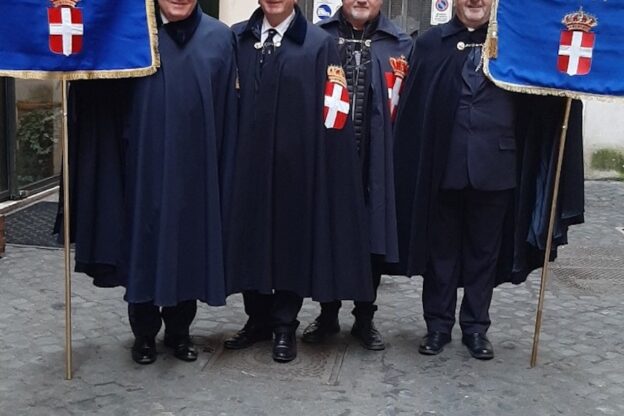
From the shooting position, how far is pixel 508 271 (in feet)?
14.9

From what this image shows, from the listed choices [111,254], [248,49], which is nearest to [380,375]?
[111,254]

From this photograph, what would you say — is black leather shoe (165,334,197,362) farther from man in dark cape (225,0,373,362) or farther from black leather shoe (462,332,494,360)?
black leather shoe (462,332,494,360)

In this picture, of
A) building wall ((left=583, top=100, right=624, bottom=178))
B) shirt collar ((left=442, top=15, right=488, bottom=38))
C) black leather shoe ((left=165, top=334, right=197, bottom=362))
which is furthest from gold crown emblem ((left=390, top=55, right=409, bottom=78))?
building wall ((left=583, top=100, right=624, bottom=178))

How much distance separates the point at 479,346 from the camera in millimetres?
4445

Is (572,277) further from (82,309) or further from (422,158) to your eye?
(82,309)

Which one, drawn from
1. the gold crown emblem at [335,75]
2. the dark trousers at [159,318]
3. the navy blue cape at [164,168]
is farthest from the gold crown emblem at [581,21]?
the dark trousers at [159,318]

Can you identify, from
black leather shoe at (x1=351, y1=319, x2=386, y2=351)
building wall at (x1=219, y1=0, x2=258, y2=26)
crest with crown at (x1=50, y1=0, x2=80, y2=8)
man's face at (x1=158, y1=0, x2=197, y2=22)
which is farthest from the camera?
building wall at (x1=219, y1=0, x2=258, y2=26)

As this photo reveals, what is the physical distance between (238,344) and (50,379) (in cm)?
98

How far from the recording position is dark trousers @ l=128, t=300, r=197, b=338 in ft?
13.5

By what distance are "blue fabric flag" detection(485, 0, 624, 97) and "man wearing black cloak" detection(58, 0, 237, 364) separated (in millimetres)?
1319

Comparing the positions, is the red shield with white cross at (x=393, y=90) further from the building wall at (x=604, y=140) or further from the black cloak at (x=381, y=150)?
the building wall at (x=604, y=140)

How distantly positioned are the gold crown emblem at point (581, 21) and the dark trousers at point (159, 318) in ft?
7.54

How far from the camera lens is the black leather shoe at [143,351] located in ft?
13.8

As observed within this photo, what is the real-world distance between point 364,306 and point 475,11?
164 centimetres
